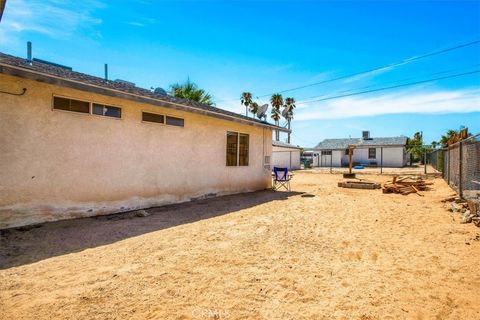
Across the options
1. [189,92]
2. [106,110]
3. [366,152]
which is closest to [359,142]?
[366,152]

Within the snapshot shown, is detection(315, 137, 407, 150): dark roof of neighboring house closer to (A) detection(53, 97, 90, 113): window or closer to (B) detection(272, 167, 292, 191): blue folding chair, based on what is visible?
(B) detection(272, 167, 292, 191): blue folding chair

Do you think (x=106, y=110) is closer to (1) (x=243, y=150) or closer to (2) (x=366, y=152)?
(1) (x=243, y=150)

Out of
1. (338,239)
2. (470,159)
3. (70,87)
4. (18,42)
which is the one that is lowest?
(338,239)

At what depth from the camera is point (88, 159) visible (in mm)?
6191

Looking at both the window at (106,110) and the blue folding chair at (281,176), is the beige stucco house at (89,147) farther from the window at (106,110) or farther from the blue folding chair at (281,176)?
the blue folding chair at (281,176)

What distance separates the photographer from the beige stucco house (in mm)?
5142

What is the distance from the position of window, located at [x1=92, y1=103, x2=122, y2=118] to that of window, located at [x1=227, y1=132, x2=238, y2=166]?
4.70m

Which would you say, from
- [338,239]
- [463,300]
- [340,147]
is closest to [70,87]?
[338,239]

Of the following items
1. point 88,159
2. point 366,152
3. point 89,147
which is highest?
point 366,152

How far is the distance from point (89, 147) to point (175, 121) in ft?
9.31

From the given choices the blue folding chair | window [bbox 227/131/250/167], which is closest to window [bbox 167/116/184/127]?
window [bbox 227/131/250/167]

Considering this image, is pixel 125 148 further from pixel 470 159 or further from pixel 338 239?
pixel 470 159

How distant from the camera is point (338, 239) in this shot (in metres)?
4.95

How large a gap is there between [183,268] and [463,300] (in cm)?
326
